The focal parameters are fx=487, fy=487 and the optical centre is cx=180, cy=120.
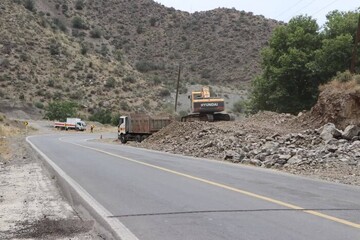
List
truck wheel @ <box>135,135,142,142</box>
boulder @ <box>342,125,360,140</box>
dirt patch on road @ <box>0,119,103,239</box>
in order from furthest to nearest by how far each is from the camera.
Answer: truck wheel @ <box>135,135,142,142</box> < boulder @ <box>342,125,360,140</box> < dirt patch on road @ <box>0,119,103,239</box>

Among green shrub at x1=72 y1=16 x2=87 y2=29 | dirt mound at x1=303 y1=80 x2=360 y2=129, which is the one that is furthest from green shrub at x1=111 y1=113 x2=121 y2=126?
dirt mound at x1=303 y1=80 x2=360 y2=129

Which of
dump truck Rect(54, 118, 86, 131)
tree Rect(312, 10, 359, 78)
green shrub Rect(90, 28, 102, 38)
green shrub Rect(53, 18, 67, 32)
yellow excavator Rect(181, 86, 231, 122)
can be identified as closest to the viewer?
tree Rect(312, 10, 359, 78)

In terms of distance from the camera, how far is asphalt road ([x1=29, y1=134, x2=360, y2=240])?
737cm

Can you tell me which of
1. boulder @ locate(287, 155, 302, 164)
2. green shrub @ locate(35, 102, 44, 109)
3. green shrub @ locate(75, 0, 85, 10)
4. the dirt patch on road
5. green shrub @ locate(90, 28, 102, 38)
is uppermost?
green shrub @ locate(75, 0, 85, 10)

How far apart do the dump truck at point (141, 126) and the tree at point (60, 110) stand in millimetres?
41146

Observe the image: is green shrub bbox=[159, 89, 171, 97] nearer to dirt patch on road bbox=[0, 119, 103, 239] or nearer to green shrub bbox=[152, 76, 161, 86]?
green shrub bbox=[152, 76, 161, 86]

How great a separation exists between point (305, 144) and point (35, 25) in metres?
83.3

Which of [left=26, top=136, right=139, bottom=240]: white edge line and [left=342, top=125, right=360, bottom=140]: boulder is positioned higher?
[left=342, top=125, right=360, bottom=140]: boulder

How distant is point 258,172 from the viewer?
54.4 feet

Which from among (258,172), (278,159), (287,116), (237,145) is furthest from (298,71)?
(258,172)

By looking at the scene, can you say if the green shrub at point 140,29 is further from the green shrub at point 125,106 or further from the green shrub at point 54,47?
the green shrub at point 125,106

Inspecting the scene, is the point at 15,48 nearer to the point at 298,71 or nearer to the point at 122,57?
the point at 122,57

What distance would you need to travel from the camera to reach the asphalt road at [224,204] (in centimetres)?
737

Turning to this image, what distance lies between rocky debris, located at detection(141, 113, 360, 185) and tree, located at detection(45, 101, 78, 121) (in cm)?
5248
